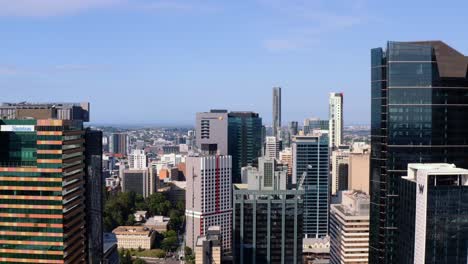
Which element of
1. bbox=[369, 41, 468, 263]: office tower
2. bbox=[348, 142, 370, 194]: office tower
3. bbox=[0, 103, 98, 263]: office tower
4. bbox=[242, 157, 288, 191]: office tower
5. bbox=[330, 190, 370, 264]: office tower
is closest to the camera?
bbox=[0, 103, 98, 263]: office tower

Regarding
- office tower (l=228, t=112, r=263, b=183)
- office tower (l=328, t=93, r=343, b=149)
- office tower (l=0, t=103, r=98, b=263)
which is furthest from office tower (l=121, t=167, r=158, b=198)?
office tower (l=0, t=103, r=98, b=263)

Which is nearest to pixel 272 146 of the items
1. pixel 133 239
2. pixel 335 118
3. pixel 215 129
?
pixel 335 118

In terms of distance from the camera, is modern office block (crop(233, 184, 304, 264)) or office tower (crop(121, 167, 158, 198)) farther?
office tower (crop(121, 167, 158, 198))

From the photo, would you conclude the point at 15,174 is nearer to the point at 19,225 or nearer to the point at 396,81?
the point at 19,225

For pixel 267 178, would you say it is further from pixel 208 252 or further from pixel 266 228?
pixel 208 252

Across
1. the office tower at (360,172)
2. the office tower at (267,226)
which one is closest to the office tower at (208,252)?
the office tower at (267,226)

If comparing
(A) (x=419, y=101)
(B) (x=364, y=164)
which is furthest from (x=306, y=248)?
(A) (x=419, y=101)

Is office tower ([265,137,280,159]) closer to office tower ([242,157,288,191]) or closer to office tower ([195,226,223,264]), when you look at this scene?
office tower ([195,226,223,264])
